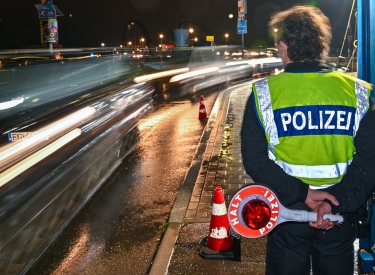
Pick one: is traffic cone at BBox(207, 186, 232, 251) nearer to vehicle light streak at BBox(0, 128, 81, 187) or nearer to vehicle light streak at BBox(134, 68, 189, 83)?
vehicle light streak at BBox(0, 128, 81, 187)

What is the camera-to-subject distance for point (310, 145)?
2.39 meters

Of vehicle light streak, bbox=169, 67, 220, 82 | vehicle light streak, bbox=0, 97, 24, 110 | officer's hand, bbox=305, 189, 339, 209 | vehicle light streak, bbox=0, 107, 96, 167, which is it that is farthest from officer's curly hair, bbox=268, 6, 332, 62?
vehicle light streak, bbox=169, 67, 220, 82

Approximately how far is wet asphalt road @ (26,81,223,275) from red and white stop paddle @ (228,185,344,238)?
2.42m

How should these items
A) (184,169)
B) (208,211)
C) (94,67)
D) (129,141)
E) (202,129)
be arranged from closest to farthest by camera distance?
(208,211) < (184,169) < (129,141) < (202,129) < (94,67)

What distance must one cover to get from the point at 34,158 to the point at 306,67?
662cm

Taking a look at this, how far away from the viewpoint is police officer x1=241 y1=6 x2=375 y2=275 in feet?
7.84

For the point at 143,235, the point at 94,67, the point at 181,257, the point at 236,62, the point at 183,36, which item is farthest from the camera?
the point at 183,36

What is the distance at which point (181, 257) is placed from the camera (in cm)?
455

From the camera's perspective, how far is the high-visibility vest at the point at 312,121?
7.84ft

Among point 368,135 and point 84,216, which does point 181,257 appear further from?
point 368,135

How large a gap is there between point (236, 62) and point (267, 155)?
30350 millimetres

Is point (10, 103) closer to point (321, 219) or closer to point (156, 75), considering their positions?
point (321, 219)

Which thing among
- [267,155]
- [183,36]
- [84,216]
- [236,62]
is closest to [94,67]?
[84,216]

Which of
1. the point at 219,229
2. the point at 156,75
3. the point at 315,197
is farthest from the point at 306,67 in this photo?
the point at 156,75
